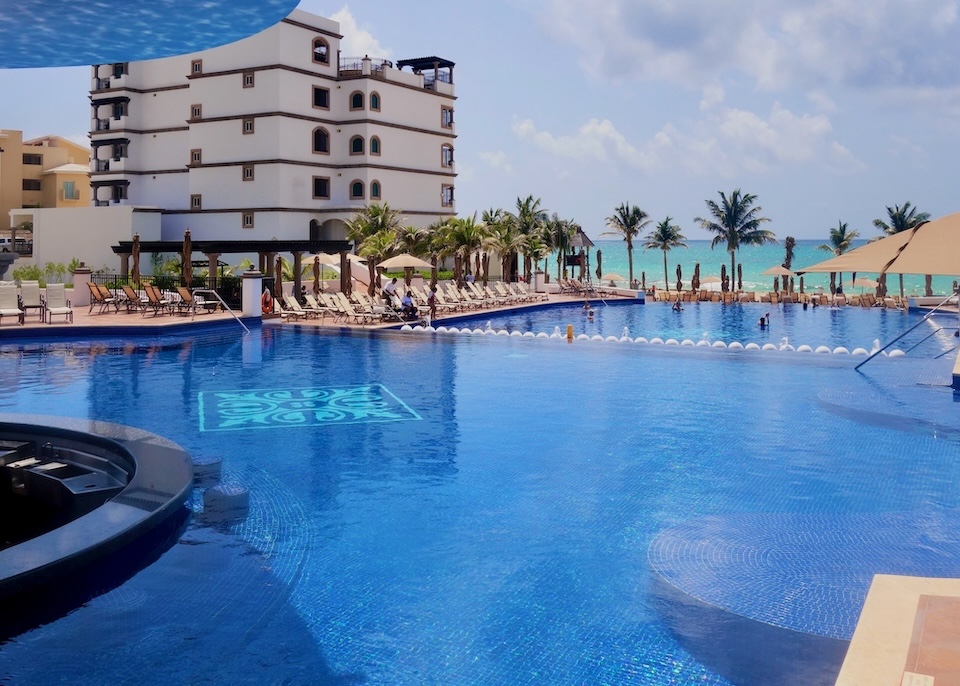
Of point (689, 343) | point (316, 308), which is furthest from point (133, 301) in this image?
point (689, 343)

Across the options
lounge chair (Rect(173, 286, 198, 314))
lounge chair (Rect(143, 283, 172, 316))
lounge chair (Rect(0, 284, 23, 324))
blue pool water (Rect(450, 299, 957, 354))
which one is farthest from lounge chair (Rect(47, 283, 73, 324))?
blue pool water (Rect(450, 299, 957, 354))

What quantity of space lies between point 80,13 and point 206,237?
149ft

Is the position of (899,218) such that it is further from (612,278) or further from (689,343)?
(689,343)

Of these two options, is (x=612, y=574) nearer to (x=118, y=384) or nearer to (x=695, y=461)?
(x=695, y=461)

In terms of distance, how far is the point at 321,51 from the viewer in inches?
1906

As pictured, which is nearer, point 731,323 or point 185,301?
point 185,301

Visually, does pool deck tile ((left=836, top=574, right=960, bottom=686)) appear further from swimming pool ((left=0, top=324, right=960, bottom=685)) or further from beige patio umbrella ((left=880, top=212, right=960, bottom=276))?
beige patio umbrella ((left=880, top=212, right=960, bottom=276))

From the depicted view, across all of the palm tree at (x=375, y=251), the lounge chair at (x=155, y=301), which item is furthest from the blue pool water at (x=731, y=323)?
the lounge chair at (x=155, y=301)

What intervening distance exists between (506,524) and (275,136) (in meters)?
41.8

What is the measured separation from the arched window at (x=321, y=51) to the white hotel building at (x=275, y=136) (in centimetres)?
6

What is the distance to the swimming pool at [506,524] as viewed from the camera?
17.2 feet

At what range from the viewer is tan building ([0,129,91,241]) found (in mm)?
62594

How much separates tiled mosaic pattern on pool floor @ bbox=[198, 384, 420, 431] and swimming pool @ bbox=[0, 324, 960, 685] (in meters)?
0.08

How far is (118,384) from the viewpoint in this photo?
14.9 meters
